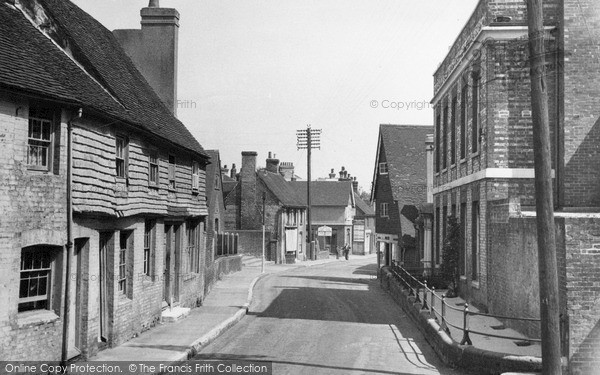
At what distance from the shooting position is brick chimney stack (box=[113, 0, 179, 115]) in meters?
22.8

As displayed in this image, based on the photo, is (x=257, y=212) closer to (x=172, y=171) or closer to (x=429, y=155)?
(x=429, y=155)

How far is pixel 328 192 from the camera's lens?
71500 millimetres

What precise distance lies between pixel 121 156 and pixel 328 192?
56.7m

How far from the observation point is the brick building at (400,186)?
34.2 metres

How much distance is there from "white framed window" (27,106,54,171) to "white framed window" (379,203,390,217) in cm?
2739

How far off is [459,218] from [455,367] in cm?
901

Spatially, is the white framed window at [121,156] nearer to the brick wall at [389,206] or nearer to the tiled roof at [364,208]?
the brick wall at [389,206]

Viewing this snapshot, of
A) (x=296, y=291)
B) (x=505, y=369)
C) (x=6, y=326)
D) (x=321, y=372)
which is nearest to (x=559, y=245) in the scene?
(x=505, y=369)

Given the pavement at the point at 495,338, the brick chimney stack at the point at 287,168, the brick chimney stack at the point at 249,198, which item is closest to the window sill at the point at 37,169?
the pavement at the point at 495,338

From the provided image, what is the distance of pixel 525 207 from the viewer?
55.2 ft

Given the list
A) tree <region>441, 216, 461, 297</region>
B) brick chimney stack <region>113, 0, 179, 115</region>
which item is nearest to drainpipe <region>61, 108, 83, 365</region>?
brick chimney stack <region>113, 0, 179, 115</region>

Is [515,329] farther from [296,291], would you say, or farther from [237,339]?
[296,291]

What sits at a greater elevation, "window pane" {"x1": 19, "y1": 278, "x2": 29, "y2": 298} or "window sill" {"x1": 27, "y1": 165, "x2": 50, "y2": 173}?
"window sill" {"x1": 27, "y1": 165, "x2": 50, "y2": 173}

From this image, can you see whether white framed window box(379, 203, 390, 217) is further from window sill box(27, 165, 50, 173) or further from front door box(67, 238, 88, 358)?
window sill box(27, 165, 50, 173)
